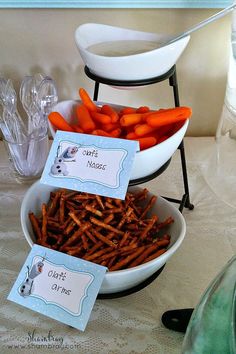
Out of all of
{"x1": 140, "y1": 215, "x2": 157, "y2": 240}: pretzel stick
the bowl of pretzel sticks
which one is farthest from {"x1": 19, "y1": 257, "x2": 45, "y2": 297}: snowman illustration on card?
{"x1": 140, "y1": 215, "x2": 157, "y2": 240}: pretzel stick

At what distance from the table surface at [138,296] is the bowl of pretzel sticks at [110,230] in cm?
5

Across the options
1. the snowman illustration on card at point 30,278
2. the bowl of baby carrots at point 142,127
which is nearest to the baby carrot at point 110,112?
the bowl of baby carrots at point 142,127

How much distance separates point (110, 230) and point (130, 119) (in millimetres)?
152

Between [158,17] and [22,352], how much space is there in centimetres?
63

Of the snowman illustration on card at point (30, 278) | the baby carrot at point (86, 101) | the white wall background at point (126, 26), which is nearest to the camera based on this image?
the snowman illustration on card at point (30, 278)

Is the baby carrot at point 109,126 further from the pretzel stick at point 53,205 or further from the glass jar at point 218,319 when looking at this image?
the glass jar at point 218,319

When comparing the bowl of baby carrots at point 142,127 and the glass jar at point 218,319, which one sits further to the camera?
the bowl of baby carrots at point 142,127

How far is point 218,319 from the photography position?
0.28 m

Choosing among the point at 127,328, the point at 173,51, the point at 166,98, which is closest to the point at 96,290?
the point at 127,328

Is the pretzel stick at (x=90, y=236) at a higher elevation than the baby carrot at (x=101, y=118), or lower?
lower

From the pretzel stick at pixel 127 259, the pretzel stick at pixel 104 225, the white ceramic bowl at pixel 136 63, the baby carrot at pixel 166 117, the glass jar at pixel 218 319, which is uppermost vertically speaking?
the white ceramic bowl at pixel 136 63

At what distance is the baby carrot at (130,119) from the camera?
0.50 meters

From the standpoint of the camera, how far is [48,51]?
0.78 m

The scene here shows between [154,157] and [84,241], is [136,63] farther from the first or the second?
[84,241]
